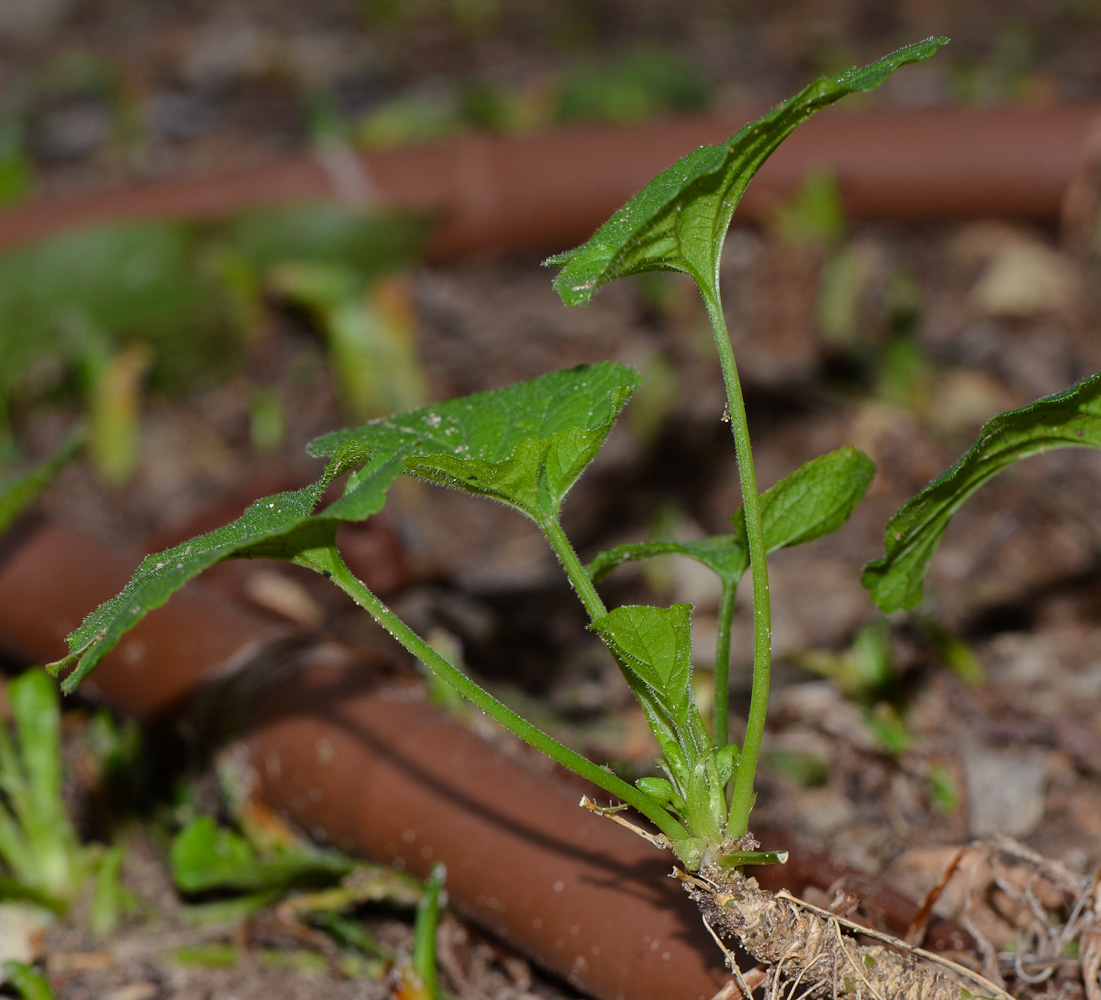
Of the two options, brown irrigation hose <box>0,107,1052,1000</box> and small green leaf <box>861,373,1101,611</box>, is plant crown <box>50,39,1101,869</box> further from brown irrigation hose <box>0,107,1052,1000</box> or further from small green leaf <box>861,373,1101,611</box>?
brown irrigation hose <box>0,107,1052,1000</box>

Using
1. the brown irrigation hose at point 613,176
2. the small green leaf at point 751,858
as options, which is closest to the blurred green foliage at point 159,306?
the brown irrigation hose at point 613,176

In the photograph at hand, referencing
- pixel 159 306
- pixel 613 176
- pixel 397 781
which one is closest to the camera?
pixel 397 781

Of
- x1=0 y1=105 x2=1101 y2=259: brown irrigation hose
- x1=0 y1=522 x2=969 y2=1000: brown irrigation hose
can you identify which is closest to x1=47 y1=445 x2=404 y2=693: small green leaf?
x1=0 y1=522 x2=969 y2=1000: brown irrigation hose

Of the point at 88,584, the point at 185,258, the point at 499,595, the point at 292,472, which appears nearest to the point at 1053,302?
the point at 499,595

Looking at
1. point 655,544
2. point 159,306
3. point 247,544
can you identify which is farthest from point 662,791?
point 159,306

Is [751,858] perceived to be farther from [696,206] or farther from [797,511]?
[696,206]
